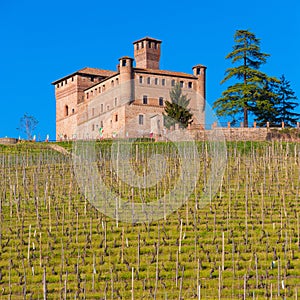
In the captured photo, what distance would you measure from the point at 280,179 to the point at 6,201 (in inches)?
311

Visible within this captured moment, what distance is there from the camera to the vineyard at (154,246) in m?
10.6

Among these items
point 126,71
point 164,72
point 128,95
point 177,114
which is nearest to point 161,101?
point 164,72

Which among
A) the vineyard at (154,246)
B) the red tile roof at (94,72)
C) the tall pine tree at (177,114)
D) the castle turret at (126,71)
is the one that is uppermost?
the red tile roof at (94,72)

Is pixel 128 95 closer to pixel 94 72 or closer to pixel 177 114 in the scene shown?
pixel 94 72

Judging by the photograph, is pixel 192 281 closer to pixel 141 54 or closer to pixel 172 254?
pixel 172 254

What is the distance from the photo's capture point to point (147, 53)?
204ft

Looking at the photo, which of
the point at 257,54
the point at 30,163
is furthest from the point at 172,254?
the point at 257,54

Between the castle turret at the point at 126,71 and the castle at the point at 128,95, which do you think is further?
the castle turret at the point at 126,71

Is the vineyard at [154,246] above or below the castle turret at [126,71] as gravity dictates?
below

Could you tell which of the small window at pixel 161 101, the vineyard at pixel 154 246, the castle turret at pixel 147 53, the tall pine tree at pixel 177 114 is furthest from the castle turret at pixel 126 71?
the vineyard at pixel 154 246

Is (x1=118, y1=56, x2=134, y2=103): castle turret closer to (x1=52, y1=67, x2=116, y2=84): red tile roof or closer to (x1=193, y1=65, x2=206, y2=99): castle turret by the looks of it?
(x1=193, y1=65, x2=206, y2=99): castle turret

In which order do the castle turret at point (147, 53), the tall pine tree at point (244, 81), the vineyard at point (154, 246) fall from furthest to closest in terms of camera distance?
the castle turret at point (147, 53) → the tall pine tree at point (244, 81) → the vineyard at point (154, 246)

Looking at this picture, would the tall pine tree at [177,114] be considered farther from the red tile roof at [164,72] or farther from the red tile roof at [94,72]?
the red tile roof at [94,72]

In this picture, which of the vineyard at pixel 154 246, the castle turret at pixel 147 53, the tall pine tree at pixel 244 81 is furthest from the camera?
the castle turret at pixel 147 53
